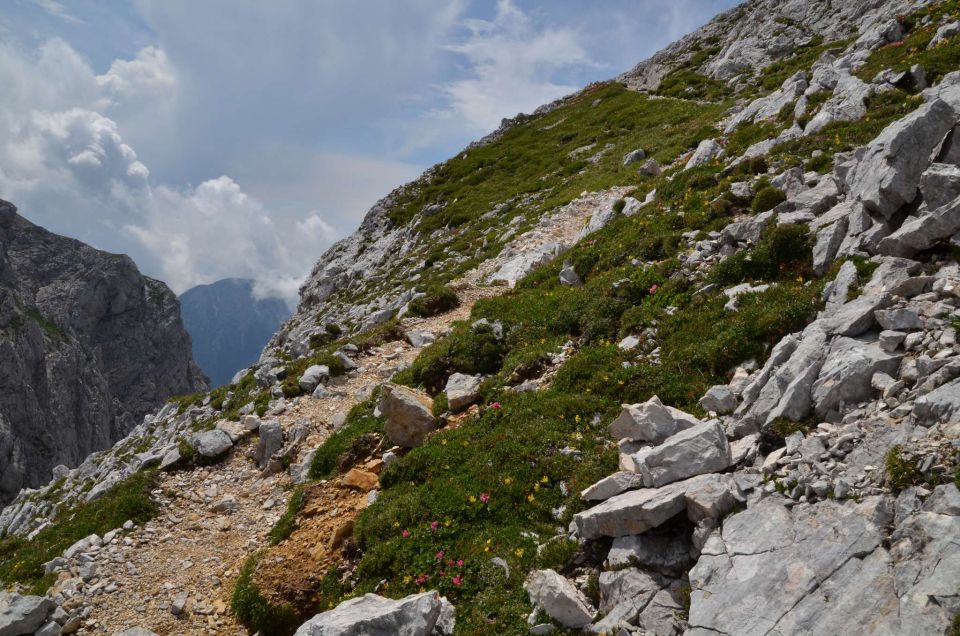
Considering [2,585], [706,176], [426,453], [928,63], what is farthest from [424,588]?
[928,63]

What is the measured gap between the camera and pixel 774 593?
6672 millimetres

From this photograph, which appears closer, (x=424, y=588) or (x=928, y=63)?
(x=424, y=588)

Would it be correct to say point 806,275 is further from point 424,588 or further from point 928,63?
point 928,63

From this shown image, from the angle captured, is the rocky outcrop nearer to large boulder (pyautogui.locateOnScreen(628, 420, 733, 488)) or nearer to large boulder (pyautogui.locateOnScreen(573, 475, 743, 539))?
large boulder (pyautogui.locateOnScreen(628, 420, 733, 488))

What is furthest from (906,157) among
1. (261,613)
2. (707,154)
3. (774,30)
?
(774,30)

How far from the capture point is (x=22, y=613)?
12.1 metres

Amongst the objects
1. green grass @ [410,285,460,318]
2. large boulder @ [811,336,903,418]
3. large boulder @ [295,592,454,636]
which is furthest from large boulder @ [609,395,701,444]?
green grass @ [410,285,460,318]

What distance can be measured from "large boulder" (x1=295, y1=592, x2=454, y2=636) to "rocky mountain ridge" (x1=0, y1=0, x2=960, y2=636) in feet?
0.16

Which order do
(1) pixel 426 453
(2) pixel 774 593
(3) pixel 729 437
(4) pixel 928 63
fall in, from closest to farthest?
(2) pixel 774 593 < (3) pixel 729 437 < (1) pixel 426 453 < (4) pixel 928 63

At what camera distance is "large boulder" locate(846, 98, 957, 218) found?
1191 cm

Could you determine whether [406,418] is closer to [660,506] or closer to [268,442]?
[268,442]

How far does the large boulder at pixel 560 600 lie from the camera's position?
8.17 meters

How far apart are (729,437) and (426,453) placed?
7425 millimetres

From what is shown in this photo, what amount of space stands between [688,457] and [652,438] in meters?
1.86
